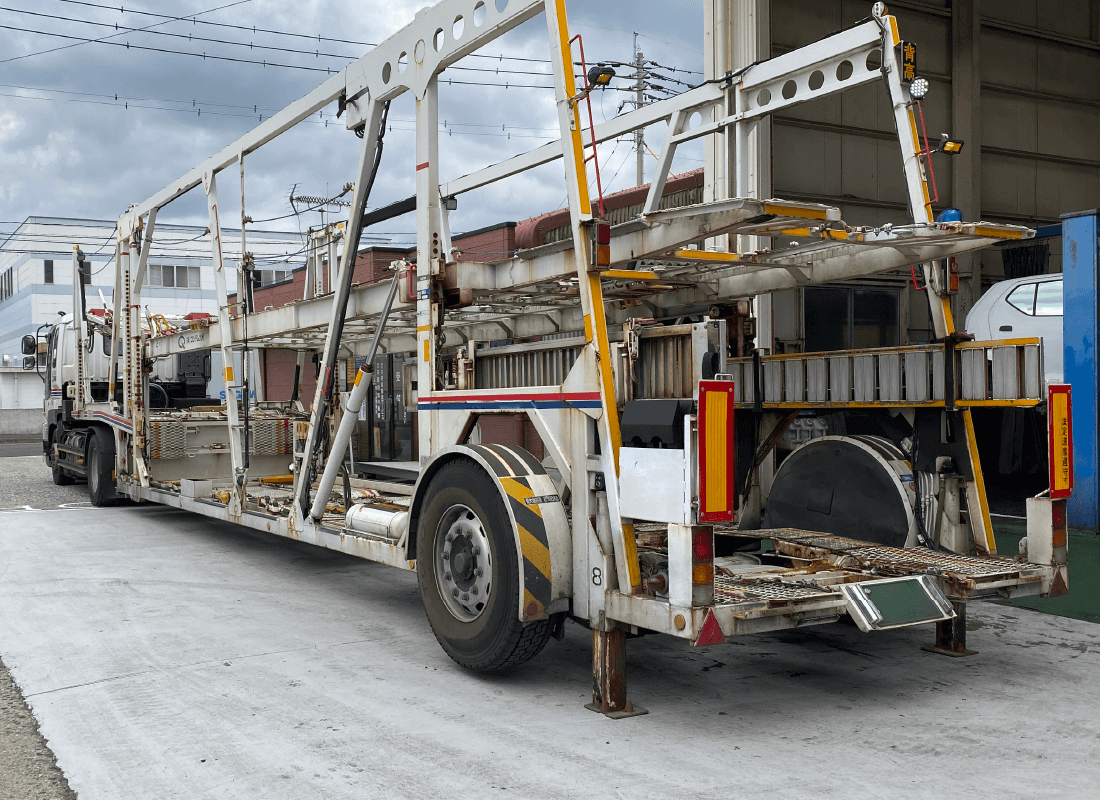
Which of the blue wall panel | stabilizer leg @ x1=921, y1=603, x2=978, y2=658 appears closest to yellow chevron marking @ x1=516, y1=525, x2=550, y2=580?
stabilizer leg @ x1=921, y1=603, x2=978, y2=658

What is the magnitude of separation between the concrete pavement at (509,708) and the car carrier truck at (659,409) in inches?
15.4

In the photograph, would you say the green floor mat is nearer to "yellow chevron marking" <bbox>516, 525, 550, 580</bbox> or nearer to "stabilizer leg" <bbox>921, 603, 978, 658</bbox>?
"stabilizer leg" <bbox>921, 603, 978, 658</bbox>

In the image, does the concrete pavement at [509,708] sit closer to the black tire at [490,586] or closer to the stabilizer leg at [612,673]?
the stabilizer leg at [612,673]

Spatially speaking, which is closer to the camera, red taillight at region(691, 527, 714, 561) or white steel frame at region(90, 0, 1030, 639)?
red taillight at region(691, 527, 714, 561)

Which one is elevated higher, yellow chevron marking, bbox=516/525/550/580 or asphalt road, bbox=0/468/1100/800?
yellow chevron marking, bbox=516/525/550/580

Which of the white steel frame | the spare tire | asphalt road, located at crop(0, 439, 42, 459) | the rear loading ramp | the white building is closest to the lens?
the rear loading ramp

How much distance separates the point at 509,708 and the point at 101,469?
9.59m

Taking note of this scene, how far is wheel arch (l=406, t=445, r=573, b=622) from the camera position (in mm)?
4492

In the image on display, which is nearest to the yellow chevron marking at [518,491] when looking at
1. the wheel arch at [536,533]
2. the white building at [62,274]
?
the wheel arch at [536,533]

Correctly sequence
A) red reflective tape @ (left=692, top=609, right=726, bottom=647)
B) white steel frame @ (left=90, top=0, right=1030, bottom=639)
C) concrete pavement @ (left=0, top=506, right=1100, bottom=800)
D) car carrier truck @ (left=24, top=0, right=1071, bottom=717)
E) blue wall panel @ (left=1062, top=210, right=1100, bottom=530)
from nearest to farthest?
concrete pavement @ (left=0, top=506, right=1100, bottom=800)
red reflective tape @ (left=692, top=609, right=726, bottom=647)
car carrier truck @ (left=24, top=0, right=1071, bottom=717)
white steel frame @ (left=90, top=0, right=1030, bottom=639)
blue wall panel @ (left=1062, top=210, right=1100, bottom=530)

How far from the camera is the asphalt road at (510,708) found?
147 inches

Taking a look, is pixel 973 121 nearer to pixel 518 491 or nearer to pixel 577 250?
pixel 577 250

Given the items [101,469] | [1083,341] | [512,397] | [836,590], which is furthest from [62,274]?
[836,590]

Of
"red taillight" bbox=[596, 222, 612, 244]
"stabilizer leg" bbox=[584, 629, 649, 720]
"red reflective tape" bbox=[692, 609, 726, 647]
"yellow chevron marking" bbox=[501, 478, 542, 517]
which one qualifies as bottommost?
"stabilizer leg" bbox=[584, 629, 649, 720]
